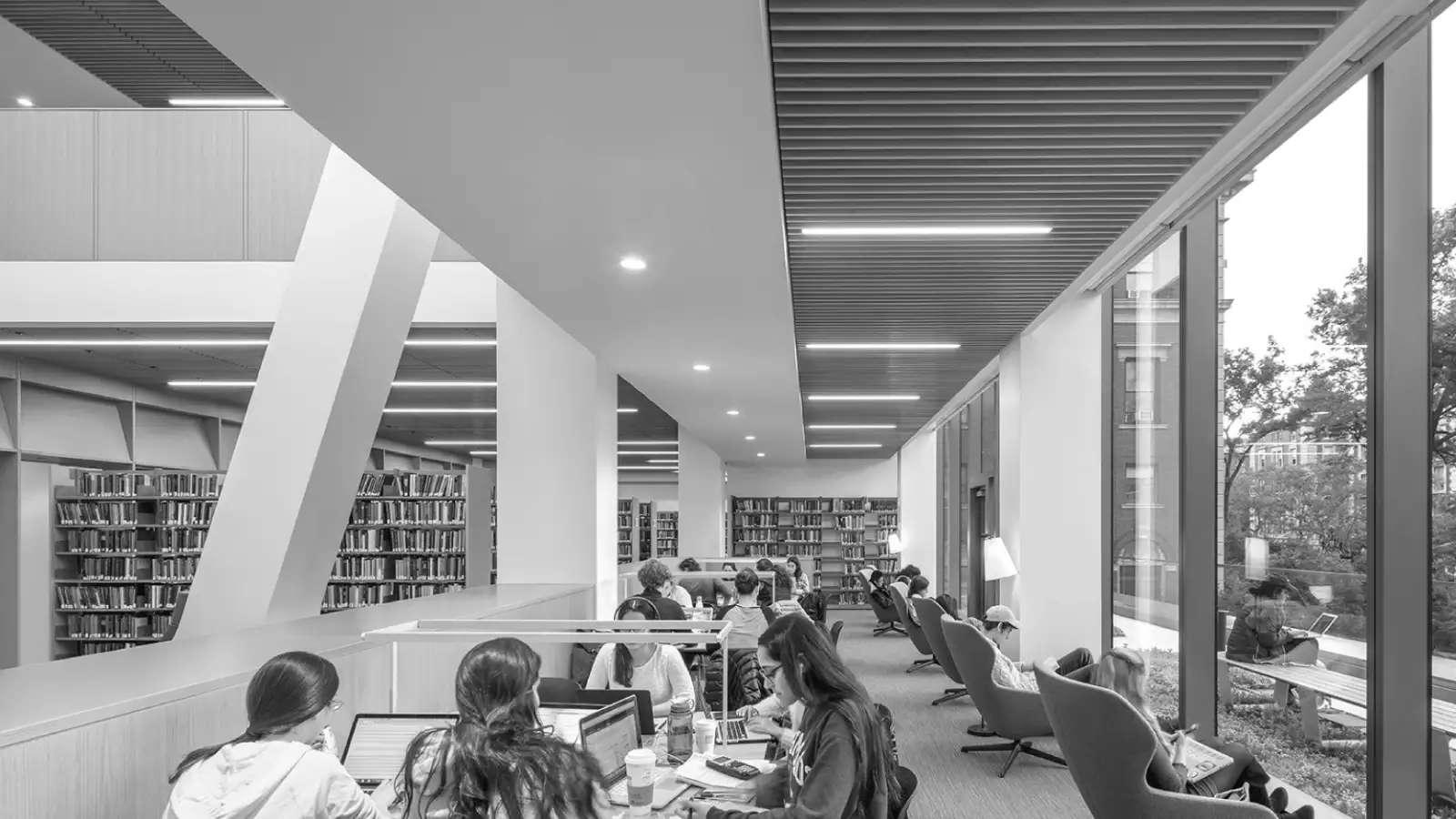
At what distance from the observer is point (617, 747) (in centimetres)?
328

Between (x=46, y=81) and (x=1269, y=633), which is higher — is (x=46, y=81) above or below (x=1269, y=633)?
above

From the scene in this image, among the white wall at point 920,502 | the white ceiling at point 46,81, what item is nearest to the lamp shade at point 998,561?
the white ceiling at point 46,81

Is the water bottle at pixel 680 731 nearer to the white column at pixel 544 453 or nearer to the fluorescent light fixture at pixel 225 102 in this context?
the white column at pixel 544 453

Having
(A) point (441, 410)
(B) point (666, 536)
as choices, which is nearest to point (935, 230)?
(A) point (441, 410)

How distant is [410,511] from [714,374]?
12.3 ft

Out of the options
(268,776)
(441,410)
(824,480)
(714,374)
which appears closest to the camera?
(268,776)

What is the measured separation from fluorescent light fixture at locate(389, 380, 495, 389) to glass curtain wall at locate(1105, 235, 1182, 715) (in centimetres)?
637

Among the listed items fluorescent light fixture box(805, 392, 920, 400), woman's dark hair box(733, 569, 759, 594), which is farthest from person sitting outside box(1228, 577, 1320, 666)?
fluorescent light fixture box(805, 392, 920, 400)

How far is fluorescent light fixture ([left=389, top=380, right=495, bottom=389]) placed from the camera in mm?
10811

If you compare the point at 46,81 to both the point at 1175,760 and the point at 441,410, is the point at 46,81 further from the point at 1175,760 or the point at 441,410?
the point at 1175,760

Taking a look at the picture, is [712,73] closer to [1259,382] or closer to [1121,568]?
[1259,382]

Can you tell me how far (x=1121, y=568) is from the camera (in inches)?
281

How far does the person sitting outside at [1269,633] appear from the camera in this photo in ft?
15.0

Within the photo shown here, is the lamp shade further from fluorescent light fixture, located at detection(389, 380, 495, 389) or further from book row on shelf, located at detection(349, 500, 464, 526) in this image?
fluorescent light fixture, located at detection(389, 380, 495, 389)
